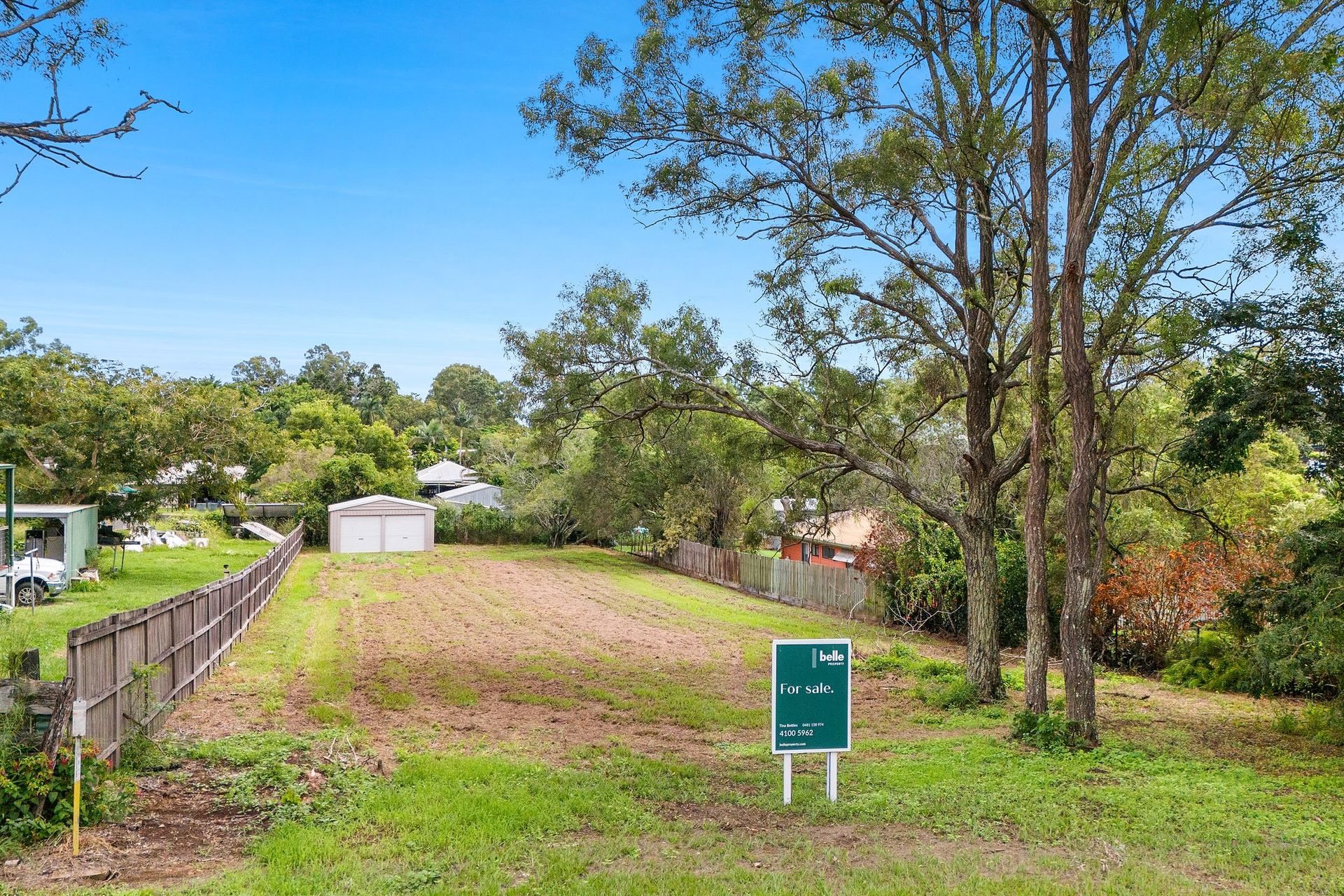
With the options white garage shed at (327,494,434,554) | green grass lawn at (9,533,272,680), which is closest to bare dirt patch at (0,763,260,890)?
green grass lawn at (9,533,272,680)

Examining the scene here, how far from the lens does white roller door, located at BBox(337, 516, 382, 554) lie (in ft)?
140

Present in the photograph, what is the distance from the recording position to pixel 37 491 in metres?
25.9

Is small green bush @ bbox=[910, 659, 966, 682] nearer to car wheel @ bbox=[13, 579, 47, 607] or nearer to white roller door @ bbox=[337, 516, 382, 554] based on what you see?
car wheel @ bbox=[13, 579, 47, 607]

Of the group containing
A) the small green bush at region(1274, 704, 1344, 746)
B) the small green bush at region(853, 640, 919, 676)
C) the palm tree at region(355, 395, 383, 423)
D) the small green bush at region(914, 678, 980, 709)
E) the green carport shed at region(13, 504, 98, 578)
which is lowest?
the small green bush at region(853, 640, 919, 676)

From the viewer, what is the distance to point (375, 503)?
4300 centimetres

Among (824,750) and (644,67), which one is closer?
(824,750)

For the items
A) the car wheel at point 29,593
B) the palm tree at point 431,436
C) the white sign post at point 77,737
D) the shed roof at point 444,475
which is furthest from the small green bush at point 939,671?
the palm tree at point 431,436

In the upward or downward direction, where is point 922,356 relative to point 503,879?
upward

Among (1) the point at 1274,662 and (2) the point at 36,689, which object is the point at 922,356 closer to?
(1) the point at 1274,662

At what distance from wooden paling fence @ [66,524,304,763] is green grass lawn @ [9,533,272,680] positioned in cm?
73

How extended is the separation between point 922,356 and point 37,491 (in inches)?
956

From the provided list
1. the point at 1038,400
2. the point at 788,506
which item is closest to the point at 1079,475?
the point at 1038,400

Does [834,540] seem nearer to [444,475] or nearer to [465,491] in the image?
[465,491]

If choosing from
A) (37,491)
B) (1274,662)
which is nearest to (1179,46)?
(1274,662)
